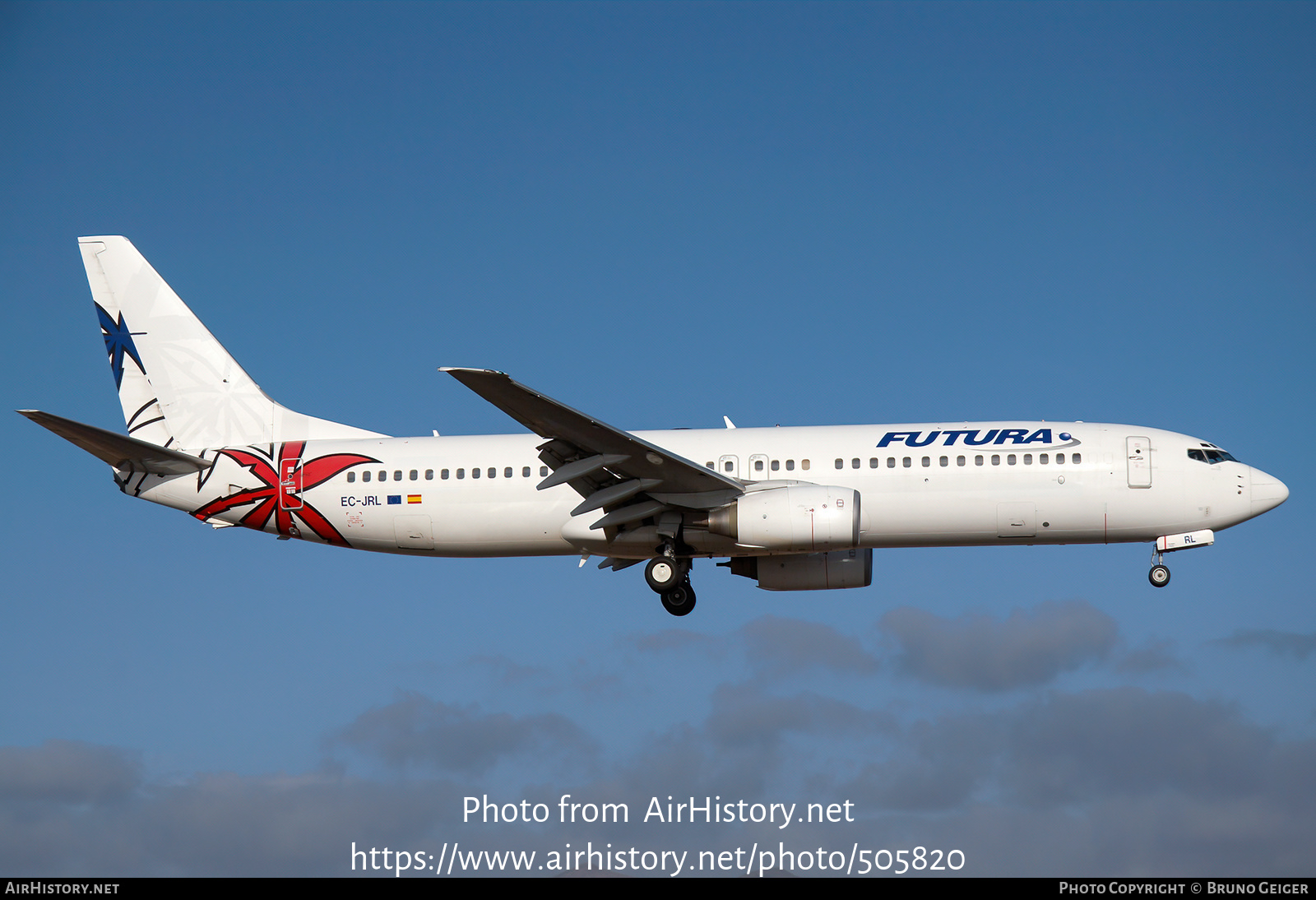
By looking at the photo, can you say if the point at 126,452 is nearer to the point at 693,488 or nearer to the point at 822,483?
the point at 693,488

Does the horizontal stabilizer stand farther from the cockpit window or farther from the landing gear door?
the cockpit window

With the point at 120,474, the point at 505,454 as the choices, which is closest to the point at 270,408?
the point at 120,474

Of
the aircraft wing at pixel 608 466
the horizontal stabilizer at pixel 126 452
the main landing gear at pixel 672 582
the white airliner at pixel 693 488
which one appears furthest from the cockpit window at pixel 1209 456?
the horizontal stabilizer at pixel 126 452

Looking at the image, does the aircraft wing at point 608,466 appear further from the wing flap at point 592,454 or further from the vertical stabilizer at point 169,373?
the vertical stabilizer at point 169,373

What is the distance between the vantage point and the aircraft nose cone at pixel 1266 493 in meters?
31.1

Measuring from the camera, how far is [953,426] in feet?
104

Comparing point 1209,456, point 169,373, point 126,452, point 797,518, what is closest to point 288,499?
point 126,452

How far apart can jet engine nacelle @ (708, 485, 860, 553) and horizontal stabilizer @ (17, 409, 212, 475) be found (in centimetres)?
1354

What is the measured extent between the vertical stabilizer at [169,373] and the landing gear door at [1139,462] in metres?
18.6

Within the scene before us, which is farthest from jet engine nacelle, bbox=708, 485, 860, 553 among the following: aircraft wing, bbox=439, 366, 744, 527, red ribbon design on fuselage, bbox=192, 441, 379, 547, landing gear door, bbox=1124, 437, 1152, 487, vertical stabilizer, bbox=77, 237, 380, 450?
vertical stabilizer, bbox=77, 237, 380, 450

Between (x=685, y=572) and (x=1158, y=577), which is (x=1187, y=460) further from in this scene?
(x=685, y=572)

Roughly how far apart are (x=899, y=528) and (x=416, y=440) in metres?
12.1

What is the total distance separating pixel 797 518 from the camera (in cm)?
2988

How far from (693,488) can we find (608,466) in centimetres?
208
